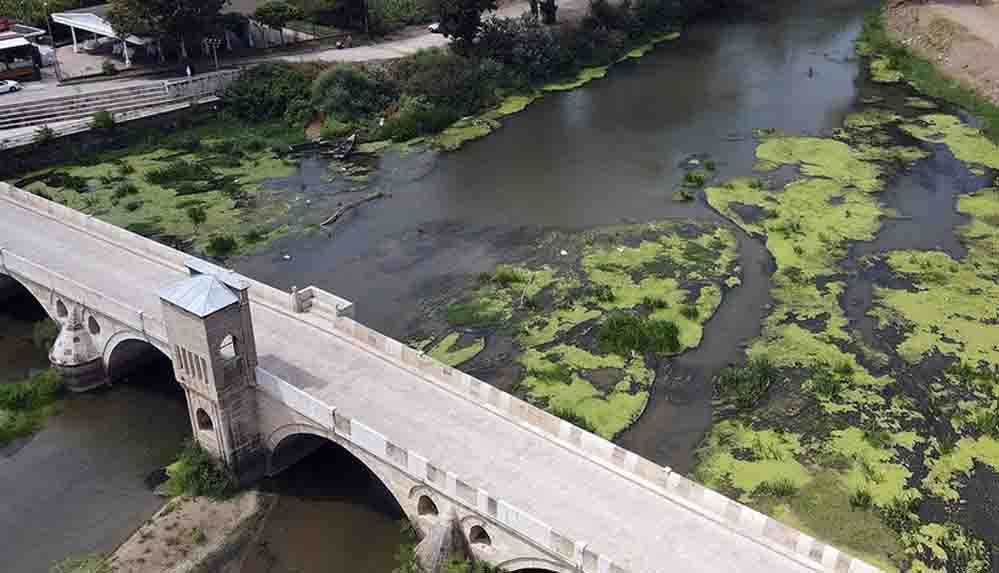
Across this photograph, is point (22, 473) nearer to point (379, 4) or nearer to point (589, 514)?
point (589, 514)

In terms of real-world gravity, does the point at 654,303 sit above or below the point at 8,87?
below

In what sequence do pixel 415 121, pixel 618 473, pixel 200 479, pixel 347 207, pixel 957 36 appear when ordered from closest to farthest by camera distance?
pixel 618 473 < pixel 200 479 < pixel 347 207 < pixel 415 121 < pixel 957 36

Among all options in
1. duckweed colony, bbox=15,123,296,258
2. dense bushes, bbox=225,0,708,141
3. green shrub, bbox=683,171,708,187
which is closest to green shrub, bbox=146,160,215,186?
duckweed colony, bbox=15,123,296,258

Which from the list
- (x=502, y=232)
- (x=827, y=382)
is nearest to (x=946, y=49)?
(x=502, y=232)

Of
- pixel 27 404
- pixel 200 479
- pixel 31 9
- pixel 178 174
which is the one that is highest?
pixel 31 9

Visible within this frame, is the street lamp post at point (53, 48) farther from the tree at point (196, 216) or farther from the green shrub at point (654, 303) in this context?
the green shrub at point (654, 303)

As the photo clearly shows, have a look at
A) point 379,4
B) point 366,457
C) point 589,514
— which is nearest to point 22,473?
point 366,457

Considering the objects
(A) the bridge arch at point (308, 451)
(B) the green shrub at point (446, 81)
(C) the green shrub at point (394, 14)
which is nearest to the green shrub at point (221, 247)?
(A) the bridge arch at point (308, 451)

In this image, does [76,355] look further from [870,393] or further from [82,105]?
[82,105]
